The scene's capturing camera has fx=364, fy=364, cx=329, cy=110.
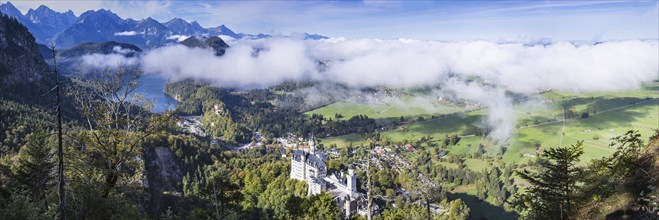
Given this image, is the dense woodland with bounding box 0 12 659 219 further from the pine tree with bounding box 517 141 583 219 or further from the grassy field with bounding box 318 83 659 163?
the grassy field with bounding box 318 83 659 163

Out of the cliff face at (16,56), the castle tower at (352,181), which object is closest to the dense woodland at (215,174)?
the castle tower at (352,181)

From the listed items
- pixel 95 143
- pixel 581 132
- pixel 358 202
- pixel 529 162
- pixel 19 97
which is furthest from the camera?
pixel 581 132

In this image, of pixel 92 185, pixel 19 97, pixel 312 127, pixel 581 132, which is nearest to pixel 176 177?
pixel 19 97

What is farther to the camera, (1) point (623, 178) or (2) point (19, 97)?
(2) point (19, 97)

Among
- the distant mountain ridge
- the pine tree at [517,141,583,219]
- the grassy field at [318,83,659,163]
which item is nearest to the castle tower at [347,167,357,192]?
the pine tree at [517,141,583,219]

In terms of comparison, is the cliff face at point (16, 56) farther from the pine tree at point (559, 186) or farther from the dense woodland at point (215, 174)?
the pine tree at point (559, 186)

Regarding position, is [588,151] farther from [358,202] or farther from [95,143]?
[95,143]

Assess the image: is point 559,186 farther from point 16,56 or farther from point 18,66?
point 16,56

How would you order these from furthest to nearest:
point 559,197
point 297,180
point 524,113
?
point 524,113 → point 297,180 → point 559,197
